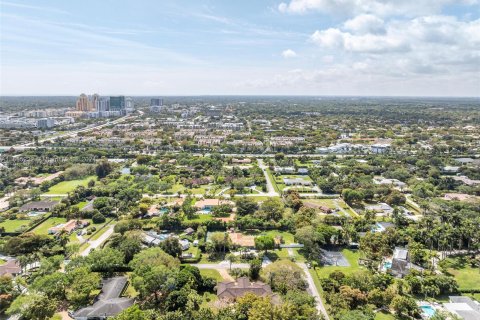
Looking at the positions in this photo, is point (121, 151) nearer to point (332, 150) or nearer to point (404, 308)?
point (332, 150)

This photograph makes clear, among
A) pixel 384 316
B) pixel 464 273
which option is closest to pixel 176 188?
pixel 384 316

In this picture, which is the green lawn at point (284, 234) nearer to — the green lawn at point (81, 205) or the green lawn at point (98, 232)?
the green lawn at point (98, 232)

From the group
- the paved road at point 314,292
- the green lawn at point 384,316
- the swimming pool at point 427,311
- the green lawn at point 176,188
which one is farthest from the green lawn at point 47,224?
the swimming pool at point 427,311

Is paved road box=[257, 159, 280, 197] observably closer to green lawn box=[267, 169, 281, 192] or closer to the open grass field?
green lawn box=[267, 169, 281, 192]

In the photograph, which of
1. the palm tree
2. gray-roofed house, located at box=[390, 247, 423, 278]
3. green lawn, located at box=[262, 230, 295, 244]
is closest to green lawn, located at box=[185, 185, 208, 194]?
green lawn, located at box=[262, 230, 295, 244]

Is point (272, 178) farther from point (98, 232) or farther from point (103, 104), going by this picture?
point (103, 104)
